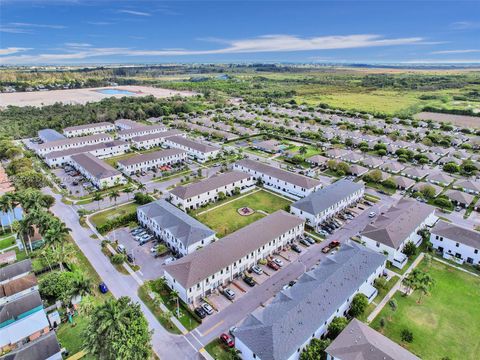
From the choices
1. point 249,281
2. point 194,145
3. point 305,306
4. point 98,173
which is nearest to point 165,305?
point 249,281

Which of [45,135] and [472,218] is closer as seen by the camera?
[472,218]

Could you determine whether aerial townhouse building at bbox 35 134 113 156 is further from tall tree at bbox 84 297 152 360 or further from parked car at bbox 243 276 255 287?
tall tree at bbox 84 297 152 360

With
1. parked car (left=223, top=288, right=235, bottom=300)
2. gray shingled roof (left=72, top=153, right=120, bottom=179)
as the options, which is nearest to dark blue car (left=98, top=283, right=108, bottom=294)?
parked car (left=223, top=288, right=235, bottom=300)

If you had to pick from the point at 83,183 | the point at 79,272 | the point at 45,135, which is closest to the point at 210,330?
the point at 79,272

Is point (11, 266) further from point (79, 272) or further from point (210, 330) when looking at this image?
point (210, 330)

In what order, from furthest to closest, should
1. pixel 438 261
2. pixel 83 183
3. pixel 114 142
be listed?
pixel 114 142, pixel 83 183, pixel 438 261

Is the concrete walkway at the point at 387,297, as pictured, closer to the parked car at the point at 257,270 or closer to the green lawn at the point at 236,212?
the parked car at the point at 257,270
